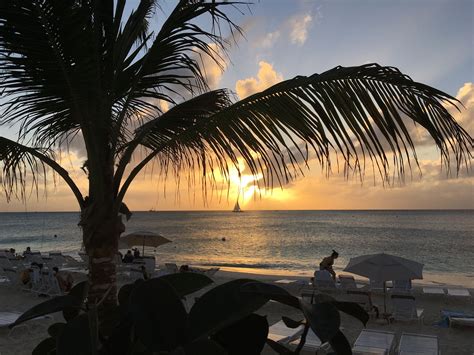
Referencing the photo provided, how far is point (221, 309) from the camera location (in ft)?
3.36

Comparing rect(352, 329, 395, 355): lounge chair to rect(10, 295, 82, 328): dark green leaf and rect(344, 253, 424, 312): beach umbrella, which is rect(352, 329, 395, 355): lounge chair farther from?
rect(10, 295, 82, 328): dark green leaf

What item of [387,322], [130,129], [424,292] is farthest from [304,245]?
[130,129]

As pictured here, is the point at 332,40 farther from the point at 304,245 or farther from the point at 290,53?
the point at 304,245

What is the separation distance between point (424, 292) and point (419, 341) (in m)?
6.26

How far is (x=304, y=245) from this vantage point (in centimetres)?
5278

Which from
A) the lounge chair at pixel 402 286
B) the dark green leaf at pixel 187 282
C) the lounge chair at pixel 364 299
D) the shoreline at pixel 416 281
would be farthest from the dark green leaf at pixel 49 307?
the shoreline at pixel 416 281

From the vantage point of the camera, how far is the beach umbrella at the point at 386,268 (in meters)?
9.51

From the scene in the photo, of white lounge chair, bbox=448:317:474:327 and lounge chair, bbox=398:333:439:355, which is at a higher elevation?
lounge chair, bbox=398:333:439:355

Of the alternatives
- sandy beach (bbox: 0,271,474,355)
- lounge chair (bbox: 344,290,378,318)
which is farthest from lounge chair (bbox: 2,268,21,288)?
lounge chair (bbox: 344,290,378,318)

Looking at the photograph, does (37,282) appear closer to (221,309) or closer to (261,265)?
(221,309)

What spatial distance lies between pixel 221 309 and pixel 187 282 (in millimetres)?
250

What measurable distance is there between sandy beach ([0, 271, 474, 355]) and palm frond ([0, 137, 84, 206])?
1.95 meters

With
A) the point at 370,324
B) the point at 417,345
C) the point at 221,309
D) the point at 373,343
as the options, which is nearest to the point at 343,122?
the point at 221,309

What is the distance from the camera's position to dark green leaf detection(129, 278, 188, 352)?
3.23 feet
